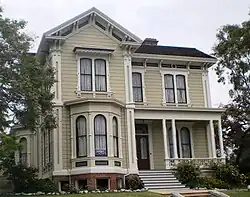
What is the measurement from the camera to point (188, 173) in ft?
78.9

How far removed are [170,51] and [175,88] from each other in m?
2.62

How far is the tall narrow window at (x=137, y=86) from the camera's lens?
88.8 feet

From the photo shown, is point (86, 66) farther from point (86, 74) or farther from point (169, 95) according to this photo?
point (169, 95)

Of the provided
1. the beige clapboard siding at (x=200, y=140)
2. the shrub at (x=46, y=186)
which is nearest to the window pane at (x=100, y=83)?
the shrub at (x=46, y=186)

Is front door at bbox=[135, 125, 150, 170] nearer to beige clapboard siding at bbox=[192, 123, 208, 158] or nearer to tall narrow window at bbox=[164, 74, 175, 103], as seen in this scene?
tall narrow window at bbox=[164, 74, 175, 103]

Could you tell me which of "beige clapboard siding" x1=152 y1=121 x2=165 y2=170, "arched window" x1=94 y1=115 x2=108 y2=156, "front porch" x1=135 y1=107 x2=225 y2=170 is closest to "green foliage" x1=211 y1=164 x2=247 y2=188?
"front porch" x1=135 y1=107 x2=225 y2=170

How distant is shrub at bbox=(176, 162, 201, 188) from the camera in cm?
2366

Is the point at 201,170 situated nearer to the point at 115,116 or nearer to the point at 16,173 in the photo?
the point at 115,116

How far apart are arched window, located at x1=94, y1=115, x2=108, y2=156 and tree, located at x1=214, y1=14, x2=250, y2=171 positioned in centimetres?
967

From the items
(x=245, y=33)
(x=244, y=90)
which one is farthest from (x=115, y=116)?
(x=244, y=90)

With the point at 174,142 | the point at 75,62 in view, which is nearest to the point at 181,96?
the point at 174,142

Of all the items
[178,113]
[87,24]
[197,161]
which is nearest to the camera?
[87,24]

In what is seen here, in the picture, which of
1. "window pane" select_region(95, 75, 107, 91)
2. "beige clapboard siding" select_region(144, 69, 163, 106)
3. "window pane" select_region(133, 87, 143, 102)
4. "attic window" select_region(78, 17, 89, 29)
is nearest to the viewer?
"window pane" select_region(95, 75, 107, 91)

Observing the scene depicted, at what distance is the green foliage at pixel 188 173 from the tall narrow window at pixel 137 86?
4.92m
